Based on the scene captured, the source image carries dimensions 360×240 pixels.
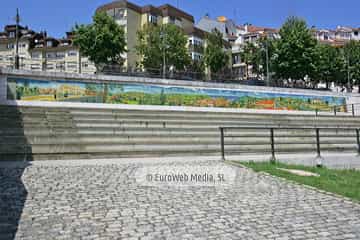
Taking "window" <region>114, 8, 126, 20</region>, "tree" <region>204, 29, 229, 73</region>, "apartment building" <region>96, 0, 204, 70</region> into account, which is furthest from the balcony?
"window" <region>114, 8, 126, 20</region>

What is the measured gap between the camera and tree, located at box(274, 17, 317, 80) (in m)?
36.9

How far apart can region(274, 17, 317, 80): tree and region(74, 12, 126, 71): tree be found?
17646mm

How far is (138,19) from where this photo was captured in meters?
53.1

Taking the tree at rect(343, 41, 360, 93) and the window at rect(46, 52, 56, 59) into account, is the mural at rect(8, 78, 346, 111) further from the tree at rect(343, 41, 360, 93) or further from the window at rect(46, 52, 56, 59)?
the window at rect(46, 52, 56, 59)

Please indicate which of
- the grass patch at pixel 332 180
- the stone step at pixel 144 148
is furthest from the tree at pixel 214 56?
the grass patch at pixel 332 180

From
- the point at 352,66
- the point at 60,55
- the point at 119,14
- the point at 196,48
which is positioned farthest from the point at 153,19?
the point at 352,66

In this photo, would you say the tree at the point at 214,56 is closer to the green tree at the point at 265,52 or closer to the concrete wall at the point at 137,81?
the green tree at the point at 265,52

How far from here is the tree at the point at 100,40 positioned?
3378 cm

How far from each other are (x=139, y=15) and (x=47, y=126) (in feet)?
144

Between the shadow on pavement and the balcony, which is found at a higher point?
the balcony

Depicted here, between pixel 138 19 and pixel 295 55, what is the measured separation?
26655mm

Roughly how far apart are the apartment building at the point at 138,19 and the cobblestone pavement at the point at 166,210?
43.6 metres

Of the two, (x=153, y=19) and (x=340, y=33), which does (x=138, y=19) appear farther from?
(x=340, y=33)

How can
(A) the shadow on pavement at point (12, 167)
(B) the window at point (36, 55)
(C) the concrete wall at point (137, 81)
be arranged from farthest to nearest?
(B) the window at point (36, 55), (C) the concrete wall at point (137, 81), (A) the shadow on pavement at point (12, 167)
